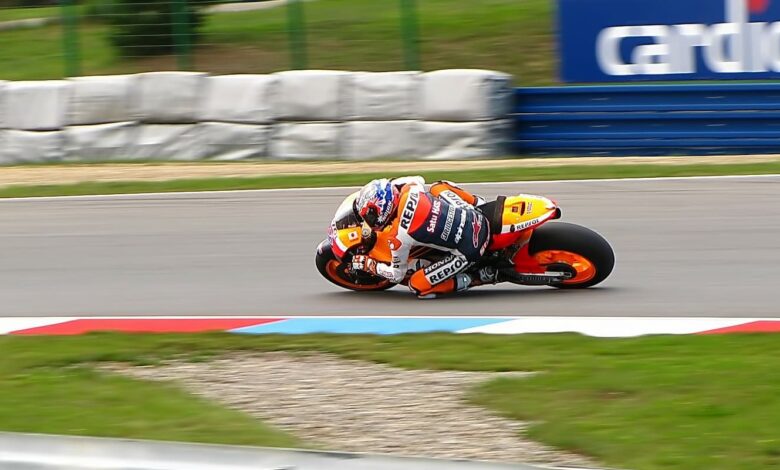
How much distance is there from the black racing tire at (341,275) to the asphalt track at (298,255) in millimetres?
100

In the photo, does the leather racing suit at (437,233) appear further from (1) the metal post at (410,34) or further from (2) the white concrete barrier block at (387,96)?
(1) the metal post at (410,34)

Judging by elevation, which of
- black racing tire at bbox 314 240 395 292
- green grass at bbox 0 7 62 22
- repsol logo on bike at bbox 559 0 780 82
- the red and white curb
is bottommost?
the red and white curb

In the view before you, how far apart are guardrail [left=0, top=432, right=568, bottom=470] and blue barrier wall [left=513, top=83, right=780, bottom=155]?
13.0m

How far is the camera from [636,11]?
56.0ft

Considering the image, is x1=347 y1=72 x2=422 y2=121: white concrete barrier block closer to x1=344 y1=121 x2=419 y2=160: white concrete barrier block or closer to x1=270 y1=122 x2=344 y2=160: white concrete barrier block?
x1=344 y1=121 x2=419 y2=160: white concrete barrier block

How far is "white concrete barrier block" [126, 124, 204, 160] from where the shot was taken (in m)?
17.8

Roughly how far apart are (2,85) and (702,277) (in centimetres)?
1181

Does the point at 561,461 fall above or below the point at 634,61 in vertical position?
below

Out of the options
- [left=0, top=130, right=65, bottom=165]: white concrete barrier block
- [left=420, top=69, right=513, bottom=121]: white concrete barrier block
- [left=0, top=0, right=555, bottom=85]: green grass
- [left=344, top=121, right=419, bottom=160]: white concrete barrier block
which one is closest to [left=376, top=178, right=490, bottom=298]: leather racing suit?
[left=420, top=69, right=513, bottom=121]: white concrete barrier block

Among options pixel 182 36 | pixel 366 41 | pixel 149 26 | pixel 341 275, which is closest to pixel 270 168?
pixel 182 36

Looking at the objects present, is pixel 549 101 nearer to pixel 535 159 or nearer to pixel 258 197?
pixel 535 159

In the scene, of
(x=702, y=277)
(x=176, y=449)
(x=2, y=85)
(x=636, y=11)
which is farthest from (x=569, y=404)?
(x=2, y=85)

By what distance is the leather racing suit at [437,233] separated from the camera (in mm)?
8477

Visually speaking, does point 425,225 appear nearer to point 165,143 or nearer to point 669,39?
point 669,39
